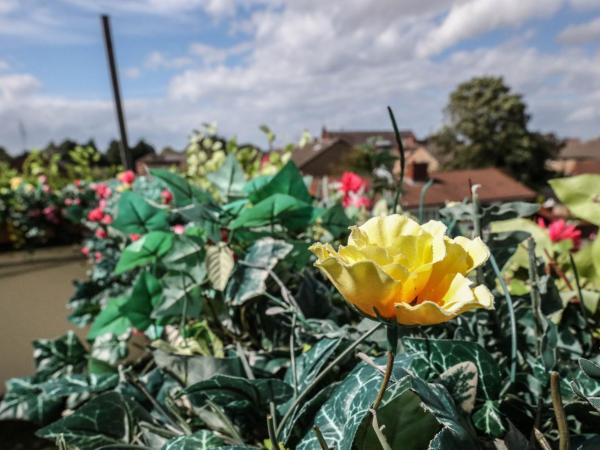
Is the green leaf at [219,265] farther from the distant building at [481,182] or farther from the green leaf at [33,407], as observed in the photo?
the distant building at [481,182]

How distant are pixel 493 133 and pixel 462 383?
19.8 meters

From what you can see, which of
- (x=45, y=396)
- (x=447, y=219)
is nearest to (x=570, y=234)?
(x=447, y=219)

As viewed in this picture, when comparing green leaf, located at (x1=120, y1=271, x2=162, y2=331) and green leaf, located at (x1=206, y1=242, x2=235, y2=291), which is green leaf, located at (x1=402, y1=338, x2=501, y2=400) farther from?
green leaf, located at (x1=120, y1=271, x2=162, y2=331)

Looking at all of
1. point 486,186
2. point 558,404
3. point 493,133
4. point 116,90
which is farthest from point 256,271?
point 493,133

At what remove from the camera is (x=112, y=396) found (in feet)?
1.62

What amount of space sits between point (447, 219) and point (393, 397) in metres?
0.24

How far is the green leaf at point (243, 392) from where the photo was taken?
16.0 inches

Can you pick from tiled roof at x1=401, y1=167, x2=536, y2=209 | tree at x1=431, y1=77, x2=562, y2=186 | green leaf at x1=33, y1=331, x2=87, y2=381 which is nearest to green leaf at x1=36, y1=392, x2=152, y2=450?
green leaf at x1=33, y1=331, x2=87, y2=381

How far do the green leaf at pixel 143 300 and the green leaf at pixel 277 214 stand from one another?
0.13 meters

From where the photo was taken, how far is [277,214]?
2.00ft

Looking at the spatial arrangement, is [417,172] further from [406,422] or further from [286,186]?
[406,422]

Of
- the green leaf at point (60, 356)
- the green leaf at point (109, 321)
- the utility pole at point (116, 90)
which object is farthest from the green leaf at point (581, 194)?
the utility pole at point (116, 90)

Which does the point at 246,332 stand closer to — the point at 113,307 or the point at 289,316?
the point at 289,316

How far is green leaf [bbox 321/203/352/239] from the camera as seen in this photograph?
70 centimetres
